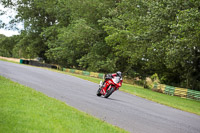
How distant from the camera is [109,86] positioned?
1381 cm

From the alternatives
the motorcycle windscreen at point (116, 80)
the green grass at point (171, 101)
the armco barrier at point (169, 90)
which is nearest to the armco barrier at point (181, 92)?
the armco barrier at point (169, 90)

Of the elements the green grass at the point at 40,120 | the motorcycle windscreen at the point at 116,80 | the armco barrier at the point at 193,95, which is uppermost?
the motorcycle windscreen at the point at 116,80

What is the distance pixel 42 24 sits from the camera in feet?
210

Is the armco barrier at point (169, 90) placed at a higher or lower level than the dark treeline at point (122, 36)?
lower

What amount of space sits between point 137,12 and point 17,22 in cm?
3627

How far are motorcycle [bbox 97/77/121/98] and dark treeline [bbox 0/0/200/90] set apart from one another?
11929mm

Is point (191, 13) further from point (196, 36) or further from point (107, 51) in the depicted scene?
point (107, 51)

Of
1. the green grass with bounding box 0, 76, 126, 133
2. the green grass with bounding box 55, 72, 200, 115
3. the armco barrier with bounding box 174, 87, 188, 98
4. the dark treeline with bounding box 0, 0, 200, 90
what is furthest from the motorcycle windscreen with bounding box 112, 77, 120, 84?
the armco barrier with bounding box 174, 87, 188, 98

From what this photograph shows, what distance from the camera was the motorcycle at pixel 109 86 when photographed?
13.5 metres

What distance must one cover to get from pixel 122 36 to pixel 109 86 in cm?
2316

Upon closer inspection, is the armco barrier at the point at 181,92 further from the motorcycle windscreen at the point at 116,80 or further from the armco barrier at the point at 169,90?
the motorcycle windscreen at the point at 116,80

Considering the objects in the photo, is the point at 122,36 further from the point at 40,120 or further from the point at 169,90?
the point at 40,120

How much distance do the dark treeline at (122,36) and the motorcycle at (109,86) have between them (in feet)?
39.1

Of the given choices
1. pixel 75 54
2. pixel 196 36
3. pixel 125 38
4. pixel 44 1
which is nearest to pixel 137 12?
pixel 125 38
